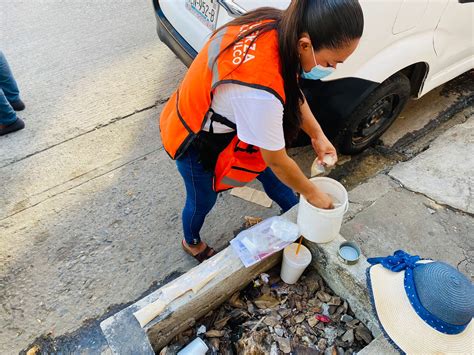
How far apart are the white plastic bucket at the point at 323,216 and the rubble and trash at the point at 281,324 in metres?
0.38

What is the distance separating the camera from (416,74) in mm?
3199

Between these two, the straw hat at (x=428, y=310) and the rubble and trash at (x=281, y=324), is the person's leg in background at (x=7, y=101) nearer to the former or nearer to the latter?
the rubble and trash at (x=281, y=324)

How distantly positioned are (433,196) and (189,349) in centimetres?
213

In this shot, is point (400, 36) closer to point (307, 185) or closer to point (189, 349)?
point (307, 185)

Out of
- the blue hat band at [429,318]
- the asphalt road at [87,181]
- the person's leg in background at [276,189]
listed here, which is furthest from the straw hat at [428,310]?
the asphalt road at [87,181]

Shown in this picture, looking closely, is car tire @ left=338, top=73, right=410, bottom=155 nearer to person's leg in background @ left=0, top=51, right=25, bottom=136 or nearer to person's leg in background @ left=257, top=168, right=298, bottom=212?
person's leg in background @ left=257, top=168, right=298, bottom=212

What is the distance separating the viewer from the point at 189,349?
1942mm

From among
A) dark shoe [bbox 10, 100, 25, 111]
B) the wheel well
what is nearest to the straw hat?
the wheel well

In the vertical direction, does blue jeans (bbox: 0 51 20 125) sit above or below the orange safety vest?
below

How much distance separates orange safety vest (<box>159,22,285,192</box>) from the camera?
1.46 m

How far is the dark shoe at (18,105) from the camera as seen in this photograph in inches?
148

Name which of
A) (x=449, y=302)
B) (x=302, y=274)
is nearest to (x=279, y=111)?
(x=449, y=302)

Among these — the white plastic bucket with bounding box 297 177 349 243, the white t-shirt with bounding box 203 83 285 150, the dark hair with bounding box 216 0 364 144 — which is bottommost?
the white plastic bucket with bounding box 297 177 349 243

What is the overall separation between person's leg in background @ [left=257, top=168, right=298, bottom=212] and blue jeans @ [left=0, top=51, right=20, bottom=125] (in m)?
2.48
